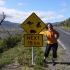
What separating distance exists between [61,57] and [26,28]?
2.81m

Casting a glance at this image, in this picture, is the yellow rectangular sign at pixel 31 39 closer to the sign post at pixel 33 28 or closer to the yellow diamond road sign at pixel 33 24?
the sign post at pixel 33 28

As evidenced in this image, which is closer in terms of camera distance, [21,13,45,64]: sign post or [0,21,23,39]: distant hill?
[21,13,45,64]: sign post

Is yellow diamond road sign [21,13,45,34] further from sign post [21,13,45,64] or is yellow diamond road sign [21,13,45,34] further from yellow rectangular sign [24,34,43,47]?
yellow rectangular sign [24,34,43,47]

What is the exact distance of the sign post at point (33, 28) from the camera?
941cm

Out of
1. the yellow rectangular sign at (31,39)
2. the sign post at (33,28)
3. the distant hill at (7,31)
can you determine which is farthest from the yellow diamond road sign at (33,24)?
the distant hill at (7,31)

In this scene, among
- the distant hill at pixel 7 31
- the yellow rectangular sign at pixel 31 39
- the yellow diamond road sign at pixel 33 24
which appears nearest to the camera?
the yellow diamond road sign at pixel 33 24

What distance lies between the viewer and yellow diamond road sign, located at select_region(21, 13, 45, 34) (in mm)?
9398

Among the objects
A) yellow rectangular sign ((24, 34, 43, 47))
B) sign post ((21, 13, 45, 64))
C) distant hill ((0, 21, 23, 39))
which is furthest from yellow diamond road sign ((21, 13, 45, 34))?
distant hill ((0, 21, 23, 39))

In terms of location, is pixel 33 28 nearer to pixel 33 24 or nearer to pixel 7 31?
pixel 33 24

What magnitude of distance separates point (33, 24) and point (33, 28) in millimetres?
163

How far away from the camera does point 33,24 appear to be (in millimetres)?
9398

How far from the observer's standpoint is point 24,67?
9000 millimetres

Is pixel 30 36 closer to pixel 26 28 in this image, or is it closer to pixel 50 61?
pixel 26 28

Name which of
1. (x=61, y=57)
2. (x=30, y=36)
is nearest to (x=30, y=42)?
(x=30, y=36)
